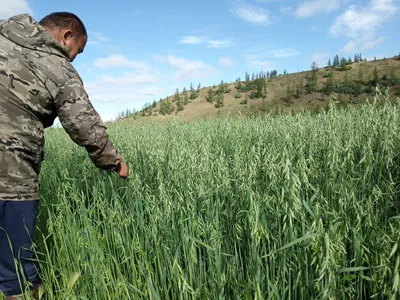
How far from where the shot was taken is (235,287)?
1.90 meters

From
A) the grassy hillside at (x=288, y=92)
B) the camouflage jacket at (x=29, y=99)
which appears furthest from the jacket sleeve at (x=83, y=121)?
the grassy hillside at (x=288, y=92)

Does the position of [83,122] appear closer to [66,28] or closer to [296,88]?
[66,28]

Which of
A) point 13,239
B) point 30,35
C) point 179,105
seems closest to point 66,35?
point 30,35

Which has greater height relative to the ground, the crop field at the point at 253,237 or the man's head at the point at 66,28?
the man's head at the point at 66,28

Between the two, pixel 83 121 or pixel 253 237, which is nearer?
pixel 253 237

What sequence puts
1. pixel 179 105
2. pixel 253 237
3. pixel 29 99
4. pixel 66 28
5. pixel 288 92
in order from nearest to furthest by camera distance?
pixel 253 237 < pixel 29 99 < pixel 66 28 < pixel 288 92 < pixel 179 105

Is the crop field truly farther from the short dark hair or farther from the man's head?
the short dark hair

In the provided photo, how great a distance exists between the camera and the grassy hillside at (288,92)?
29.8 m

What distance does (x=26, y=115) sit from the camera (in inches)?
112

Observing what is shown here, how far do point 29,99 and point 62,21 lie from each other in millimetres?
836

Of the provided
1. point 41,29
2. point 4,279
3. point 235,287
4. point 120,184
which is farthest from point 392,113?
point 4,279

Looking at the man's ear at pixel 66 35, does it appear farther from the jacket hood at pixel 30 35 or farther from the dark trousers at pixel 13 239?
the dark trousers at pixel 13 239

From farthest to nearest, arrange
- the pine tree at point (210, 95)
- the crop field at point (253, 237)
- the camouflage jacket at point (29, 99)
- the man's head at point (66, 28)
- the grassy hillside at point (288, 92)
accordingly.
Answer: the pine tree at point (210, 95) < the grassy hillside at point (288, 92) < the man's head at point (66, 28) < the camouflage jacket at point (29, 99) < the crop field at point (253, 237)

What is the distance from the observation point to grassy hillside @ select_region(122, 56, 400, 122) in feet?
97.7
